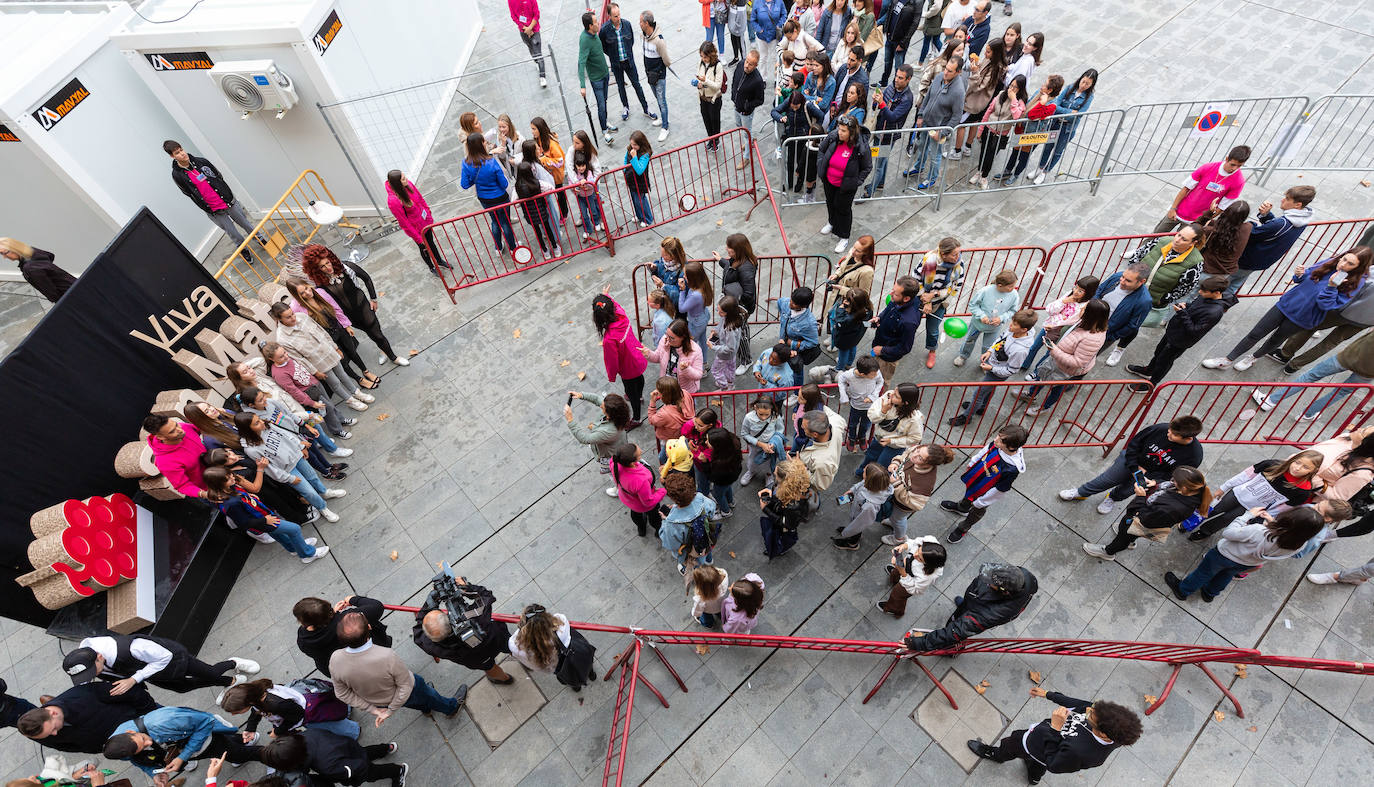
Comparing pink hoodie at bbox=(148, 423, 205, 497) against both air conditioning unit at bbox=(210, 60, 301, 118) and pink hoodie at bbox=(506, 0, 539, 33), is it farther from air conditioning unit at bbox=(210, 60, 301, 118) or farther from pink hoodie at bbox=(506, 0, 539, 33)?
pink hoodie at bbox=(506, 0, 539, 33)

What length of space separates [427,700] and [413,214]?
6.44 metres

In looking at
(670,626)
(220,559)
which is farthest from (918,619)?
(220,559)

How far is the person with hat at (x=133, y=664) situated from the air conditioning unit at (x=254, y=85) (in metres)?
7.56

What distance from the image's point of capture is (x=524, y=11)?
12.8 metres

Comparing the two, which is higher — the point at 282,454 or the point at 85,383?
the point at 85,383

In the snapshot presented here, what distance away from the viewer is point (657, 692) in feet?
19.5

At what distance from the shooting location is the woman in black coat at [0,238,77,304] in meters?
7.56

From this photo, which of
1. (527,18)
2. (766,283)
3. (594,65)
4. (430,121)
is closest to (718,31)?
(594,65)

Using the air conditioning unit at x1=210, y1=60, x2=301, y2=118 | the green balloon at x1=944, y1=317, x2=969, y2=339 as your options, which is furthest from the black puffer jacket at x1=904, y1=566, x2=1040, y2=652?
the air conditioning unit at x1=210, y1=60, x2=301, y2=118

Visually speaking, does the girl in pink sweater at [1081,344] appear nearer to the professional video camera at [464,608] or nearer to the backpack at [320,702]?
the professional video camera at [464,608]

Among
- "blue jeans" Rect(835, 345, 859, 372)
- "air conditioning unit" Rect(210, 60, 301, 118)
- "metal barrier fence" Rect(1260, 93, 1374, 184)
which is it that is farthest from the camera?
"metal barrier fence" Rect(1260, 93, 1374, 184)

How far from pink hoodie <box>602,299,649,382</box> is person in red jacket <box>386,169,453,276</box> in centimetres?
388

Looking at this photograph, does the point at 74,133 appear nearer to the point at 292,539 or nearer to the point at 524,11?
the point at 292,539

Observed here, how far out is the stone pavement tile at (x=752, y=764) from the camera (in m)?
5.58
